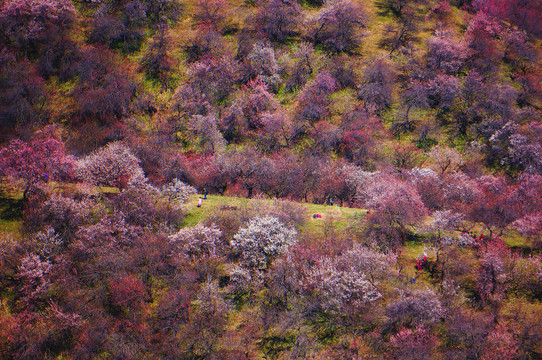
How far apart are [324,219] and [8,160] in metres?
38.5

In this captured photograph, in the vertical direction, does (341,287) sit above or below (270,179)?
below

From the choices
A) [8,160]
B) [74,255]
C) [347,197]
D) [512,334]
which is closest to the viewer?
[512,334]

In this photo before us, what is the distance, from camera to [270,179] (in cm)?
5847

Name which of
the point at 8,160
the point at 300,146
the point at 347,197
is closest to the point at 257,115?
the point at 300,146

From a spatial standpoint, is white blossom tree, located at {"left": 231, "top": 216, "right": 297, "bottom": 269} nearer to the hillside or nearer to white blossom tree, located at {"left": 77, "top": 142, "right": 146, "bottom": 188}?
the hillside

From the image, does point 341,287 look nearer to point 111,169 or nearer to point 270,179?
point 270,179

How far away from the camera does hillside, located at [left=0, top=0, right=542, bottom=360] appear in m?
41.7

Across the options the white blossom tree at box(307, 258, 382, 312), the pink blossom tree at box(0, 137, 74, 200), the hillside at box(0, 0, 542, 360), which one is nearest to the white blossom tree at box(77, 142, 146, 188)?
the hillside at box(0, 0, 542, 360)

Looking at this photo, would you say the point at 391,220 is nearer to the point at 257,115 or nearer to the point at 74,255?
the point at 257,115

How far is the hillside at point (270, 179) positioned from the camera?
137 feet

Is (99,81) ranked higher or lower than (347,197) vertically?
higher

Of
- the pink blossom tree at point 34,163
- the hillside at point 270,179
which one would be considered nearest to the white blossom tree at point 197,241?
the hillside at point 270,179

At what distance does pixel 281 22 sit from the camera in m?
83.1

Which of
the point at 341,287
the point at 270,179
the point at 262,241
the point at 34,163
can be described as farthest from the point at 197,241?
the point at 34,163
